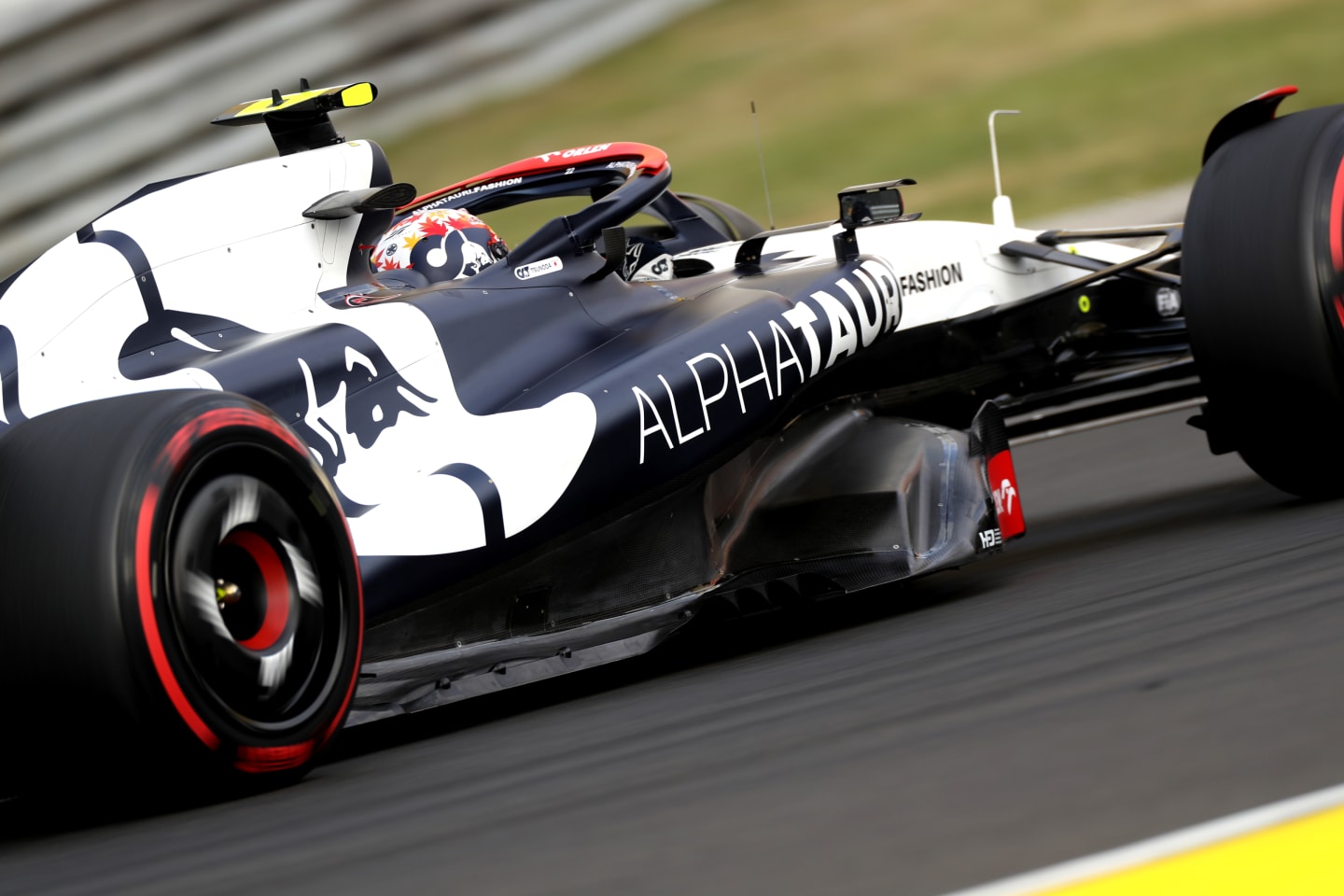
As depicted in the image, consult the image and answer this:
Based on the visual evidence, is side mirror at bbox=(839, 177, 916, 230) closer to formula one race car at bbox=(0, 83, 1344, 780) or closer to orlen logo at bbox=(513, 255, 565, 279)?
formula one race car at bbox=(0, 83, 1344, 780)

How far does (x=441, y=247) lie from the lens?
4.47m

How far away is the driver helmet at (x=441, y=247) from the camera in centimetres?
445

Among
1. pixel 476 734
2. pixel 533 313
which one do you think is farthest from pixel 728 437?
pixel 476 734

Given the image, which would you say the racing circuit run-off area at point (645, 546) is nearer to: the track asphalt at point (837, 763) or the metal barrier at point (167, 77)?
the track asphalt at point (837, 763)

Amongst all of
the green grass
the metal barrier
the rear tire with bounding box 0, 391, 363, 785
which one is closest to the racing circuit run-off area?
the rear tire with bounding box 0, 391, 363, 785

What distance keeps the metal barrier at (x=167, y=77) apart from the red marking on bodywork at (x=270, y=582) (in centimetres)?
634

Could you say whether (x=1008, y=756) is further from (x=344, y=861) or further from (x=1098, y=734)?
(x=344, y=861)

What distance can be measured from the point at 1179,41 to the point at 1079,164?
1922mm

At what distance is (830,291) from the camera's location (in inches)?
178

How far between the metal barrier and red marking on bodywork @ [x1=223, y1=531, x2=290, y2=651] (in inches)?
250

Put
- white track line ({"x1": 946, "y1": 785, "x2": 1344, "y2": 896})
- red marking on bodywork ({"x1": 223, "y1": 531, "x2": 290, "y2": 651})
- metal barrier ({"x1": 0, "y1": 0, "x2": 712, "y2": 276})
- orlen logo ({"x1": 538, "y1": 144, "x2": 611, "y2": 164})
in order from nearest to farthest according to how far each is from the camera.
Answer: white track line ({"x1": 946, "y1": 785, "x2": 1344, "y2": 896})
red marking on bodywork ({"x1": 223, "y1": 531, "x2": 290, "y2": 651})
orlen logo ({"x1": 538, "y1": 144, "x2": 611, "y2": 164})
metal barrier ({"x1": 0, "y1": 0, "x2": 712, "y2": 276})

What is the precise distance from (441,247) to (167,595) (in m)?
1.80

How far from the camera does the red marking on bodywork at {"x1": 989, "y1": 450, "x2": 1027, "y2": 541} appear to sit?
4.58 metres

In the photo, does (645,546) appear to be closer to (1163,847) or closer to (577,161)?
(577,161)
